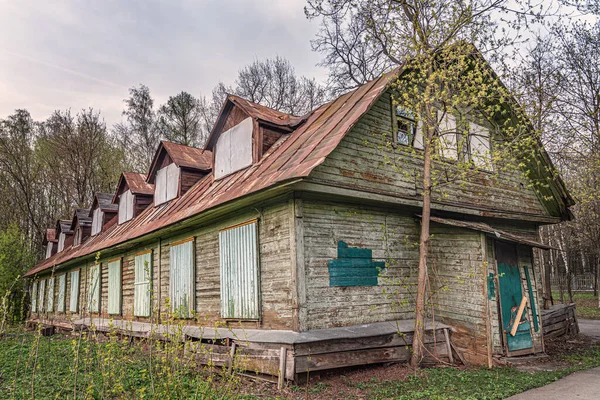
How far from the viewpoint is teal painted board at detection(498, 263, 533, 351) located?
9422 millimetres

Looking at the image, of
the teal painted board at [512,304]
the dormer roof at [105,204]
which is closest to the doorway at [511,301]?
the teal painted board at [512,304]

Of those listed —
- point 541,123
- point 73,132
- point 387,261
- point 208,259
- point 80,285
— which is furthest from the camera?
point 73,132

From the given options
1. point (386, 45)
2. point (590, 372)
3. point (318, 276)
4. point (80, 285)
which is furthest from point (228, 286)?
point (80, 285)

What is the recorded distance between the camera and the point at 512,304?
388 inches

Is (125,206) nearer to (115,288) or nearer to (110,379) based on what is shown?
(115,288)

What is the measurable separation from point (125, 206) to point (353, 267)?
38.5 ft

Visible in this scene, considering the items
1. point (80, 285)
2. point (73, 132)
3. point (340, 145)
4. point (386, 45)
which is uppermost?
point (73, 132)

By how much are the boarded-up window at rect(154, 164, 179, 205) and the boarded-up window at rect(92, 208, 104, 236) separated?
19.7ft

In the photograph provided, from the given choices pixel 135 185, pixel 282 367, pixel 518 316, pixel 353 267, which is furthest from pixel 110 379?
pixel 135 185

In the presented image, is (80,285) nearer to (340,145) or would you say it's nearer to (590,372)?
(340,145)

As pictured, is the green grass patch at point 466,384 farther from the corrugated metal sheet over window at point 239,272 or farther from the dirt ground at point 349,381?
the corrugated metal sheet over window at point 239,272

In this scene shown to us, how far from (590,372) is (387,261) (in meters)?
4.16

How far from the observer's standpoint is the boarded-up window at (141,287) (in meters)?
13.1

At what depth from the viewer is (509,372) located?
26.1 feet
